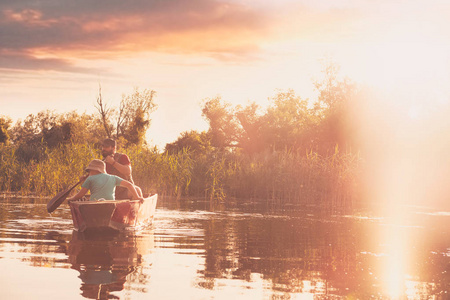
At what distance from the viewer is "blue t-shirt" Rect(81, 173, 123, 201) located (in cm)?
1195

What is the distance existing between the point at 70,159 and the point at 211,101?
40.4 m

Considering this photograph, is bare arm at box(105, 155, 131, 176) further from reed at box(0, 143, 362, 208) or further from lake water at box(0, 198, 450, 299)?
reed at box(0, 143, 362, 208)

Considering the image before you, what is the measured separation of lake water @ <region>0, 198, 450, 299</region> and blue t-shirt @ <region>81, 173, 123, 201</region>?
2.56ft

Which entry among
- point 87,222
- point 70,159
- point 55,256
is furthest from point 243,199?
point 55,256

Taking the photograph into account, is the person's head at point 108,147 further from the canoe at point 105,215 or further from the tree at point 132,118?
the tree at point 132,118

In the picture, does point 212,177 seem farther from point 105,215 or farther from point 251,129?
point 251,129

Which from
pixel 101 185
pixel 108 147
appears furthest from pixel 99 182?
pixel 108 147

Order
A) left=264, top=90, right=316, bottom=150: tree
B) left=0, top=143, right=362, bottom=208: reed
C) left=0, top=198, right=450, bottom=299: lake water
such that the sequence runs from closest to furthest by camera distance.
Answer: left=0, top=198, right=450, bottom=299: lake water < left=0, top=143, right=362, bottom=208: reed < left=264, top=90, right=316, bottom=150: tree

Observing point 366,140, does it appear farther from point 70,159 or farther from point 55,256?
point 55,256

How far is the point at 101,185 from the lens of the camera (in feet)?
39.3

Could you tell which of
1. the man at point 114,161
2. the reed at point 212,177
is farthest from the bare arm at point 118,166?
the reed at point 212,177

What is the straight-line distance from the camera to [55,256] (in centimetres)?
927

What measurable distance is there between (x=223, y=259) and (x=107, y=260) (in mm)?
1728

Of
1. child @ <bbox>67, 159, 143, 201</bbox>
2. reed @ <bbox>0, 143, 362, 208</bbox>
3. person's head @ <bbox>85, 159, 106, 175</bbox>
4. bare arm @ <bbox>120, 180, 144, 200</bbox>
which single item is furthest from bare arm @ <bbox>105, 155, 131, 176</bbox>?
reed @ <bbox>0, 143, 362, 208</bbox>
